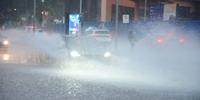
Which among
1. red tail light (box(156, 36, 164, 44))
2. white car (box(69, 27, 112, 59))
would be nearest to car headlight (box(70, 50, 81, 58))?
white car (box(69, 27, 112, 59))

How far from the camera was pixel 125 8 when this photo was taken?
Answer: 7369 centimetres

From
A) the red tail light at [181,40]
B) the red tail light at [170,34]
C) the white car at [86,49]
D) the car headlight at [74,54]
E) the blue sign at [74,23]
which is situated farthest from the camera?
the blue sign at [74,23]

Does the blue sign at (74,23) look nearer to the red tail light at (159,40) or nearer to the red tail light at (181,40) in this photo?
the red tail light at (159,40)

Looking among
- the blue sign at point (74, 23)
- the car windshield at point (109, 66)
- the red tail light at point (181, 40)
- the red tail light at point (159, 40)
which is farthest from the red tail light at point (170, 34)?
the blue sign at point (74, 23)

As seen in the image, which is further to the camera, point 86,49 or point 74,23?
point 74,23

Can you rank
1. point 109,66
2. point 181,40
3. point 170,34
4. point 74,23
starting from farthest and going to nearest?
1. point 74,23
2. point 170,34
3. point 181,40
4. point 109,66

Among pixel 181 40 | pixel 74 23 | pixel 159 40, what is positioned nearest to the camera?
pixel 181 40

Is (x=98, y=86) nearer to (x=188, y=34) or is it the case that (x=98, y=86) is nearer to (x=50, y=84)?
(x=50, y=84)

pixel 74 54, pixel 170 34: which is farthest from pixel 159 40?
pixel 74 54

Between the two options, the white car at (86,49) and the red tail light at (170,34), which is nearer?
the white car at (86,49)

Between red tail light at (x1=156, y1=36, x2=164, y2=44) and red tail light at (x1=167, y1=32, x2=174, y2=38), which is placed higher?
red tail light at (x1=167, y1=32, x2=174, y2=38)

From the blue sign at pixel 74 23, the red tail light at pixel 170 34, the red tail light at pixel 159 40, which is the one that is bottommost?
the red tail light at pixel 159 40

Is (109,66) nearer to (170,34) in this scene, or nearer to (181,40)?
(181,40)

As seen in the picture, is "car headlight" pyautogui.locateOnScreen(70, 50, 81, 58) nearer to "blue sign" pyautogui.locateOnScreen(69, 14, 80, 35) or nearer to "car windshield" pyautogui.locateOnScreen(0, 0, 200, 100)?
"car windshield" pyautogui.locateOnScreen(0, 0, 200, 100)
